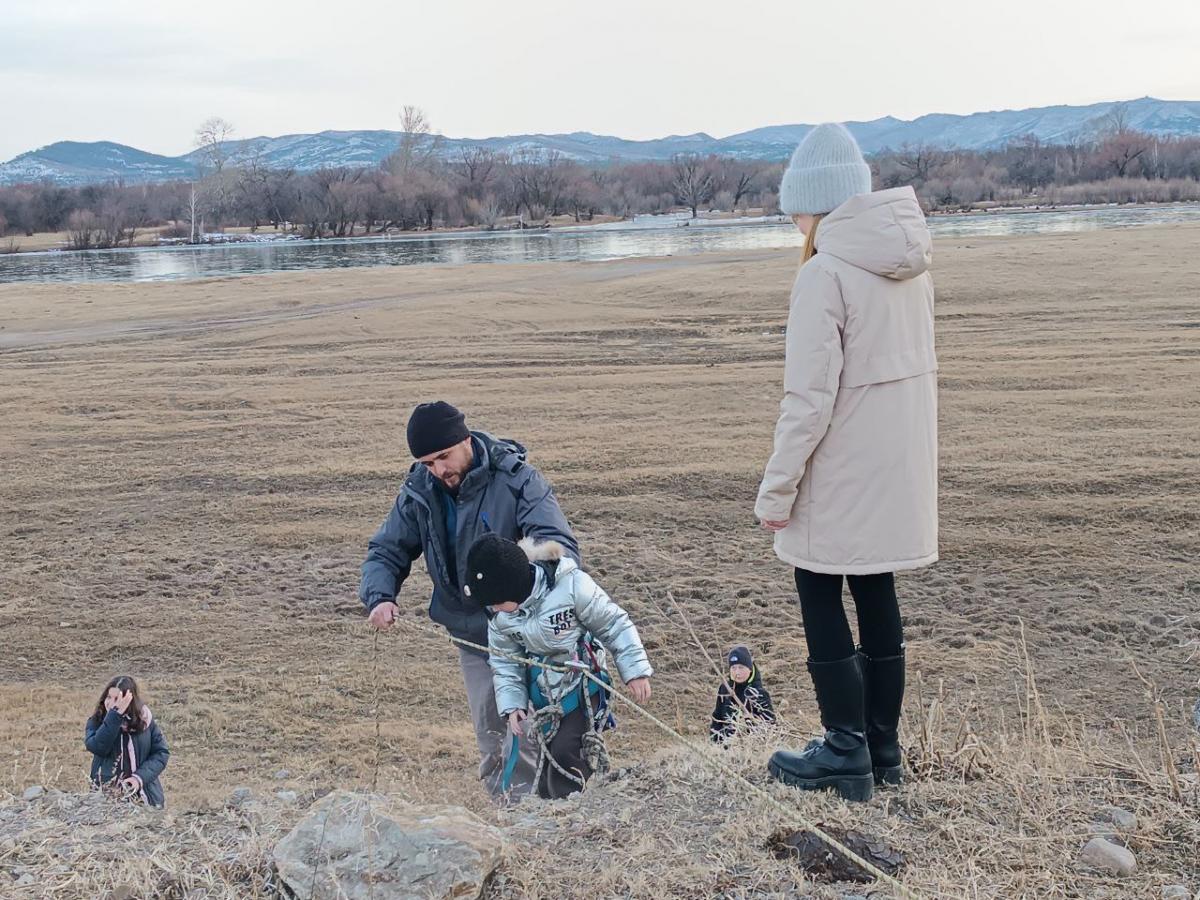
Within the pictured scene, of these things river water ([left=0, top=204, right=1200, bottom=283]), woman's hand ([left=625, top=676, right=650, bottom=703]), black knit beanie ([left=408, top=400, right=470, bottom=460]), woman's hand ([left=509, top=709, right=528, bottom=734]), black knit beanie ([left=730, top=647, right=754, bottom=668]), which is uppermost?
river water ([left=0, top=204, right=1200, bottom=283])

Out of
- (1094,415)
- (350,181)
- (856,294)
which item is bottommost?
(1094,415)

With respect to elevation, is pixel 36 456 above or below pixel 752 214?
below

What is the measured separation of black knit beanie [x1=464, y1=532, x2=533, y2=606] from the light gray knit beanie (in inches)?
50.7

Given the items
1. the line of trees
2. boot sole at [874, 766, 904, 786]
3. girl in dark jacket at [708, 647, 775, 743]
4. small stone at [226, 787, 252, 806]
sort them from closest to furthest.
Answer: boot sole at [874, 766, 904, 786]
small stone at [226, 787, 252, 806]
girl in dark jacket at [708, 647, 775, 743]
the line of trees

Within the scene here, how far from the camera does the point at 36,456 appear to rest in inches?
464

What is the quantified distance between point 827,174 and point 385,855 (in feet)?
6.96

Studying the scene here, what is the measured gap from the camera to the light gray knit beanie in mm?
3088

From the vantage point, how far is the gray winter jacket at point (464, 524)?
3.89 m

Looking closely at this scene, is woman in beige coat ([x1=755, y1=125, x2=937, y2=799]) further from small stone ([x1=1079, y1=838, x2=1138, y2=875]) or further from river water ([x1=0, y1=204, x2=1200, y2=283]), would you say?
river water ([x1=0, y1=204, x2=1200, y2=283])

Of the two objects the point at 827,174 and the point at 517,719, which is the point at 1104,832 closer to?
the point at 517,719

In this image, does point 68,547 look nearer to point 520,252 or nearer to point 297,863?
point 297,863

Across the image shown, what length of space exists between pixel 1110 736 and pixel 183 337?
17810 mm

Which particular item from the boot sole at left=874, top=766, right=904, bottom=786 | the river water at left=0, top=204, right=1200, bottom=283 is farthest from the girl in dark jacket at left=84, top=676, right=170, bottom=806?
the river water at left=0, top=204, right=1200, bottom=283

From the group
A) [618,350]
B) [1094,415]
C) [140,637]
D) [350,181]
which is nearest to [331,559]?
[140,637]
